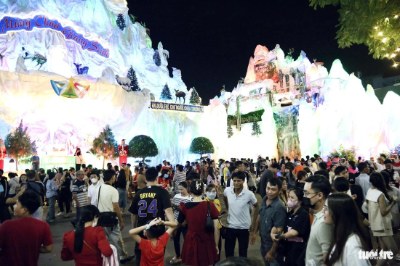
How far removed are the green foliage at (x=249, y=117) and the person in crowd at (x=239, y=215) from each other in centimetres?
3201

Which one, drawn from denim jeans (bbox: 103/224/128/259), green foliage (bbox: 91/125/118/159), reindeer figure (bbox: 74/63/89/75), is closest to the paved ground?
denim jeans (bbox: 103/224/128/259)

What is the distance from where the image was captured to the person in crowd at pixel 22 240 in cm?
342

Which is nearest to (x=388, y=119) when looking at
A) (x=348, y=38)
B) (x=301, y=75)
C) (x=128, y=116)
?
(x=301, y=75)

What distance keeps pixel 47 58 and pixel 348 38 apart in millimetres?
35045

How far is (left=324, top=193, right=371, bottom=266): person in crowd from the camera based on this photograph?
2.42 metres

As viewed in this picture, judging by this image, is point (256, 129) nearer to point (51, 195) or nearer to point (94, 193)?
point (51, 195)

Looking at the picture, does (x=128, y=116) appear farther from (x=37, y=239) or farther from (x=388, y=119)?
(x=37, y=239)

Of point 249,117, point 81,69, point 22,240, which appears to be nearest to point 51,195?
point 22,240

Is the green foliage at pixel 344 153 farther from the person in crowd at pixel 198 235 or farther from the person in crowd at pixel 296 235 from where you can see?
the person in crowd at pixel 296 235

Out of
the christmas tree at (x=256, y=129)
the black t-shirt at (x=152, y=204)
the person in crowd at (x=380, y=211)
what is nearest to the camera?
the black t-shirt at (x=152, y=204)

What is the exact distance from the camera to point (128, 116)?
3256cm

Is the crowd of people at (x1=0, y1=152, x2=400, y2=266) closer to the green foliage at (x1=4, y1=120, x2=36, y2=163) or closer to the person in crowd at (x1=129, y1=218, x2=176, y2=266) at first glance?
the person in crowd at (x1=129, y1=218, x2=176, y2=266)

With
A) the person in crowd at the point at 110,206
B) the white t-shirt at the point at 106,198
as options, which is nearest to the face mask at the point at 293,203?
the person in crowd at the point at 110,206

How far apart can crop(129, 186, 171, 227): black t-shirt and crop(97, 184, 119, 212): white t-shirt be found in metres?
1.95
